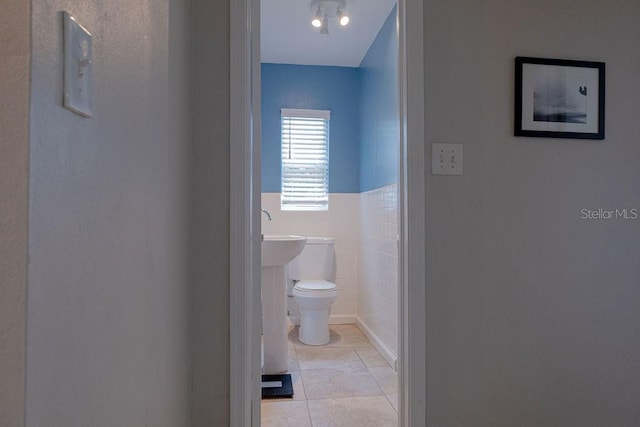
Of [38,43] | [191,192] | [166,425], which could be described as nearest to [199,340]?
[166,425]

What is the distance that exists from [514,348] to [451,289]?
1.21ft

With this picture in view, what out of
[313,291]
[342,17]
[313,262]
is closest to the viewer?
[342,17]

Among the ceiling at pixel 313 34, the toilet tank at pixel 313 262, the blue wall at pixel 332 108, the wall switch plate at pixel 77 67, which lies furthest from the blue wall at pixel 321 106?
the wall switch plate at pixel 77 67

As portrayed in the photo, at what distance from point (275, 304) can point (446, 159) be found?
1.40 meters

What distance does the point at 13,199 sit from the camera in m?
0.43

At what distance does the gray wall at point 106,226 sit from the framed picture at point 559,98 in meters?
1.34

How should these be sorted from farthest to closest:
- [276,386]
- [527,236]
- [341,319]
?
[341,319] < [276,386] < [527,236]

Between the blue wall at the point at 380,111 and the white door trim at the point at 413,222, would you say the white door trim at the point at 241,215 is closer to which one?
the white door trim at the point at 413,222

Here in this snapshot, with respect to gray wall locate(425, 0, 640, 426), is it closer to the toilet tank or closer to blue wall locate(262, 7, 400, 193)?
blue wall locate(262, 7, 400, 193)

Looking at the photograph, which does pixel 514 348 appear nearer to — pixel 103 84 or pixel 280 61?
pixel 103 84

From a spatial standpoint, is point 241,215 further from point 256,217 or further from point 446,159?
point 446,159

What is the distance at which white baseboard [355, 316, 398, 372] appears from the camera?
103 inches

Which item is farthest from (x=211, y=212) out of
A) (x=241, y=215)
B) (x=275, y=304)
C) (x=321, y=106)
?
(x=321, y=106)

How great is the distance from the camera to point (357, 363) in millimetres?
2697
